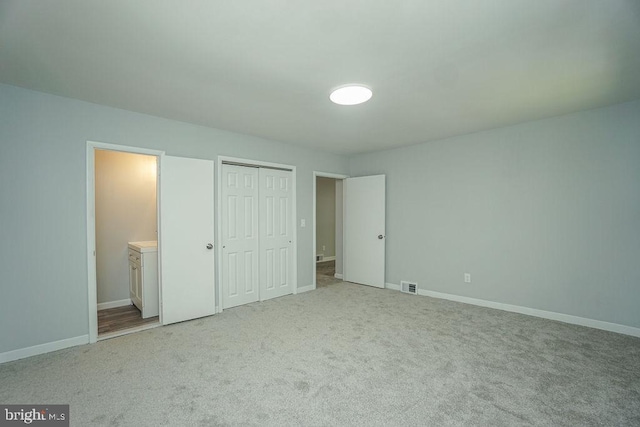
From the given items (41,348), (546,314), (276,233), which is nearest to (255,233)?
(276,233)

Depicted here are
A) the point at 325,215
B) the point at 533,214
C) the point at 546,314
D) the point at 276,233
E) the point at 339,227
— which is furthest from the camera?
the point at 325,215

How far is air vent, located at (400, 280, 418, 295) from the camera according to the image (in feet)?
15.6

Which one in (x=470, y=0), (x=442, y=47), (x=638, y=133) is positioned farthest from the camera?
(x=638, y=133)

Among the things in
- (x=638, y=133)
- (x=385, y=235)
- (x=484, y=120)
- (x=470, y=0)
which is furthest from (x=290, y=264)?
(x=638, y=133)

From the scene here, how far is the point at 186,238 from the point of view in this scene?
11.6 ft

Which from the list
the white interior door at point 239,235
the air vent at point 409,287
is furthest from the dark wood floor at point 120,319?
the air vent at point 409,287

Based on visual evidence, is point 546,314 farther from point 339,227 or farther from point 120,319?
point 120,319

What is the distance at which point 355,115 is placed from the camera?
3.33m

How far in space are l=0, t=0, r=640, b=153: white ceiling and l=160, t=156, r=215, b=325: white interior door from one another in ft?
2.46

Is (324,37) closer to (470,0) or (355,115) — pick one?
(470,0)

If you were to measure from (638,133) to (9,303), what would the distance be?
21.1 feet

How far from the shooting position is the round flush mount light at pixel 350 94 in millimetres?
2574

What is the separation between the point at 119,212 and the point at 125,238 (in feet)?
1.31

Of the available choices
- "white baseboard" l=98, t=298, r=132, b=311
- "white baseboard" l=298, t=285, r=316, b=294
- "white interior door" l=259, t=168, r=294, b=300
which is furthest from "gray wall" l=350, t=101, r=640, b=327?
"white baseboard" l=98, t=298, r=132, b=311
